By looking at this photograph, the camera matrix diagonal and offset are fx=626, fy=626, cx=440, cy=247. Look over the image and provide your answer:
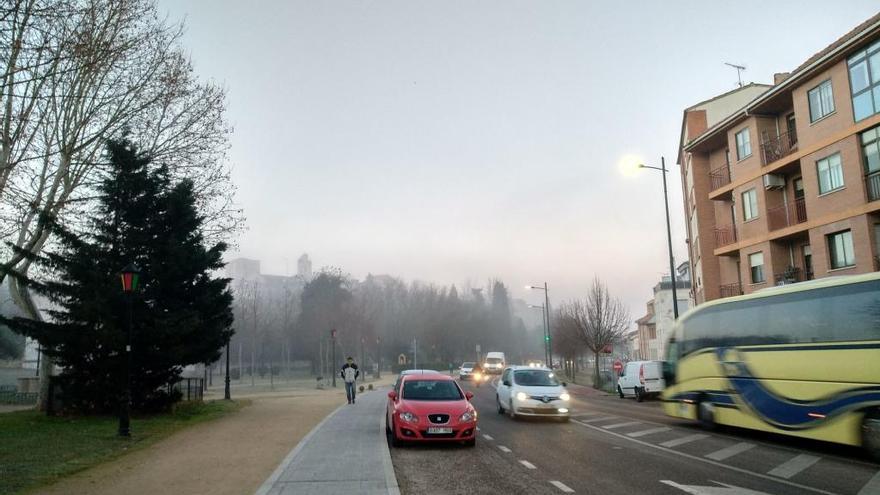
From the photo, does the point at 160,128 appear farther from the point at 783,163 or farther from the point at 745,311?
the point at 783,163

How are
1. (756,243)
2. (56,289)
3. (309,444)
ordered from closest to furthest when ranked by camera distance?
(309,444) → (56,289) → (756,243)

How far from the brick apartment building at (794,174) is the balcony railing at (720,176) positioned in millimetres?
58

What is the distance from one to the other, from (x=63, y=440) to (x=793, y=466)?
1512 centimetres

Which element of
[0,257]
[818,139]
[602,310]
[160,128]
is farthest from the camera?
[602,310]

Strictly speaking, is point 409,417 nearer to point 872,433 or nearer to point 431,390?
point 431,390

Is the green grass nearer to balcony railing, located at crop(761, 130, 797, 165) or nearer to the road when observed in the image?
the road

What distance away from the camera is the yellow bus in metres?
11.4

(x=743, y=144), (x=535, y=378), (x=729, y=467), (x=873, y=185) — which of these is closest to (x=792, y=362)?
(x=729, y=467)

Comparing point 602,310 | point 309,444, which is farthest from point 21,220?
point 602,310

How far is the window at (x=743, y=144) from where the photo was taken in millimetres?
31064

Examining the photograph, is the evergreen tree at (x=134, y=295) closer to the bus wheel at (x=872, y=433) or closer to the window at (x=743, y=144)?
the bus wheel at (x=872, y=433)

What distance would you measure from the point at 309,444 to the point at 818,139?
935 inches

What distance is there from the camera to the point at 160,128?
76.9ft

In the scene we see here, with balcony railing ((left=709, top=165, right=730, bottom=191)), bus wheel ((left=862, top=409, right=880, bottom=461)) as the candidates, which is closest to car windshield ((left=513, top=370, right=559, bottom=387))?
bus wheel ((left=862, top=409, right=880, bottom=461))
